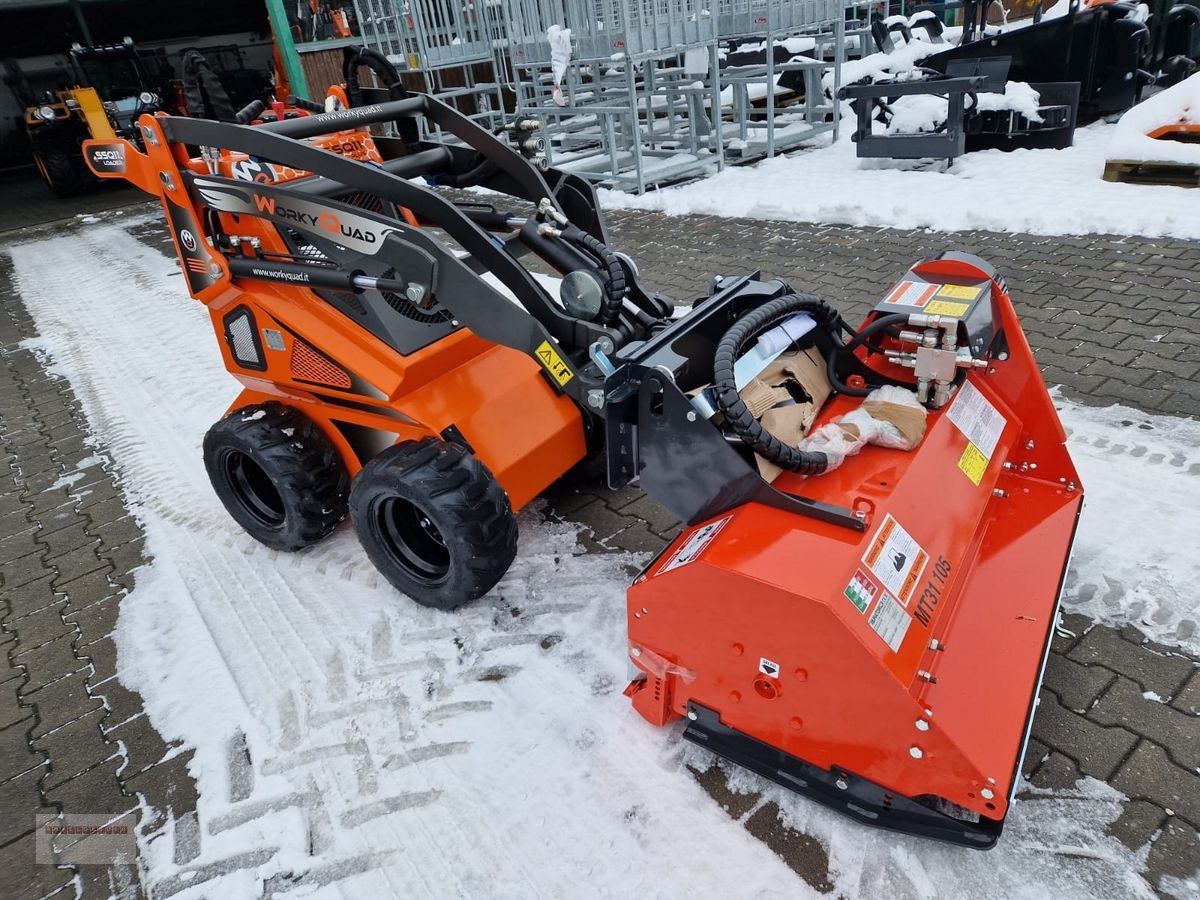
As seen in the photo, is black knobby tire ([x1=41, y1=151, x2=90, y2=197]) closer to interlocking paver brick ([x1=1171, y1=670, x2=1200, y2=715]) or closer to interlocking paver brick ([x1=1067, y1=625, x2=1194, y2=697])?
interlocking paver brick ([x1=1067, y1=625, x2=1194, y2=697])

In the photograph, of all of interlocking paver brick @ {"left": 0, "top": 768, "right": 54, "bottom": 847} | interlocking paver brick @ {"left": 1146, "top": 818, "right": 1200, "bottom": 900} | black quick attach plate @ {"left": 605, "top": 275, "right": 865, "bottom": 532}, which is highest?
black quick attach plate @ {"left": 605, "top": 275, "right": 865, "bottom": 532}

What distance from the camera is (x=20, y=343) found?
669 centimetres

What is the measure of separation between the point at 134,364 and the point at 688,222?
4814mm

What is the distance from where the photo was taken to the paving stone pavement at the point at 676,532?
2.19m

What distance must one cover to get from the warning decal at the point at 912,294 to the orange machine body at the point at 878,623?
395 mm

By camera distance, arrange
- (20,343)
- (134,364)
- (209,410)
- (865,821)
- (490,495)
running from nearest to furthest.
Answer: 1. (865,821)
2. (490,495)
3. (209,410)
4. (134,364)
5. (20,343)

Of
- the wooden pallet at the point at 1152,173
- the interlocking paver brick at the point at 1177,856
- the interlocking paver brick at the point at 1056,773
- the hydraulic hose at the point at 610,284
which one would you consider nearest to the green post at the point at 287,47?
the wooden pallet at the point at 1152,173

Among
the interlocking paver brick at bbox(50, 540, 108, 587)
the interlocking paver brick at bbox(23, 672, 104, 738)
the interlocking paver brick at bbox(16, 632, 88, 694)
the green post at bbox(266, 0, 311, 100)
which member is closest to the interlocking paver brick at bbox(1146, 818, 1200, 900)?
the interlocking paver brick at bbox(23, 672, 104, 738)

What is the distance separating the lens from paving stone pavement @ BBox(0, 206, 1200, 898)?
219 cm

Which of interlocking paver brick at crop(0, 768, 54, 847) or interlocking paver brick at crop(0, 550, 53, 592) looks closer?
interlocking paver brick at crop(0, 768, 54, 847)

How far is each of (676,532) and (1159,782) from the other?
177 cm

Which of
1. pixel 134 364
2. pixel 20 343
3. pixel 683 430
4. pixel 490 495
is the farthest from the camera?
pixel 20 343

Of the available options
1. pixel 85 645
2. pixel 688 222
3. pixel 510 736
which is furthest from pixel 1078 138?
pixel 85 645

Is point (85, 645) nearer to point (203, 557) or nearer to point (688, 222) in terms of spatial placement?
point (203, 557)
